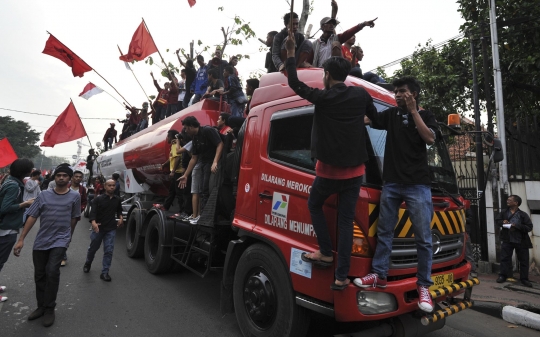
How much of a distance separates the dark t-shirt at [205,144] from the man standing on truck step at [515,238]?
5792mm

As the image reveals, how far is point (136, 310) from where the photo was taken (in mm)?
4098

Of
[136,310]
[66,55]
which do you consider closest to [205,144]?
[136,310]

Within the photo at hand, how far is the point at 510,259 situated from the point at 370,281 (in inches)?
228

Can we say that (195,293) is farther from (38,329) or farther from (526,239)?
(526,239)

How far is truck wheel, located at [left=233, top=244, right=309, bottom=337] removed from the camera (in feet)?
9.43

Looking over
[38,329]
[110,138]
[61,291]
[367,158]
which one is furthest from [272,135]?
[110,138]

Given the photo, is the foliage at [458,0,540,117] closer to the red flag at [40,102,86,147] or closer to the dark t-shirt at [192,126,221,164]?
the dark t-shirt at [192,126,221,164]

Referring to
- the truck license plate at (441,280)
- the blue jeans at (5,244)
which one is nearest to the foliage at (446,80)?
the truck license plate at (441,280)

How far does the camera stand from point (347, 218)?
2580 mm

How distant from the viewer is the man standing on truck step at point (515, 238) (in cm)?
636

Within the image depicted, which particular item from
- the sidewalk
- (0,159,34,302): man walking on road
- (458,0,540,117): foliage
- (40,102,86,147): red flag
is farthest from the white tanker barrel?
(458,0,540,117): foliage

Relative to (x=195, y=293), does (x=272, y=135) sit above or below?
above

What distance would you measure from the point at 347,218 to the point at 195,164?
9.66 ft

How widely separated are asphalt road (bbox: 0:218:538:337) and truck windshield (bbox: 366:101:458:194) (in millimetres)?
1674
